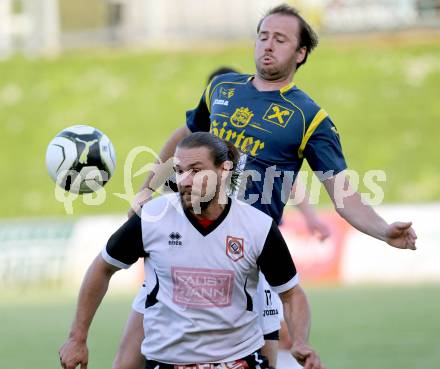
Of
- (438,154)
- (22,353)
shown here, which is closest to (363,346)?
(22,353)

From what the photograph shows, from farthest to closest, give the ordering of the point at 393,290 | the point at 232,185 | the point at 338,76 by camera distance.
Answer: the point at 338,76, the point at 393,290, the point at 232,185

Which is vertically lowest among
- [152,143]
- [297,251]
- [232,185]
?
[152,143]

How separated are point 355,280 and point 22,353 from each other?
7239 millimetres

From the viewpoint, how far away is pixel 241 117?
562 centimetres

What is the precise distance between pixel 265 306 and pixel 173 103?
20.2 meters

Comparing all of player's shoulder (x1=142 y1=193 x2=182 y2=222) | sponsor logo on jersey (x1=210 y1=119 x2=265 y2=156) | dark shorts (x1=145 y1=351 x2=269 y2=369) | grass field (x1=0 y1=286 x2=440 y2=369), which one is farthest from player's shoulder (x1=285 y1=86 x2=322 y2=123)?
grass field (x1=0 y1=286 x2=440 y2=369)

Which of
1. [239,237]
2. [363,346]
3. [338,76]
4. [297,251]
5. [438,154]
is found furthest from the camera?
[338,76]

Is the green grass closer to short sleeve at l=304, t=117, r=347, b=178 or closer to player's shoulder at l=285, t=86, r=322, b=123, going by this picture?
player's shoulder at l=285, t=86, r=322, b=123

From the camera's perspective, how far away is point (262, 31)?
5676mm

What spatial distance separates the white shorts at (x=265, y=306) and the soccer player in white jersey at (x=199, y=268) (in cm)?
44

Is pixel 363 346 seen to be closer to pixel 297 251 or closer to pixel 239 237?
pixel 239 237

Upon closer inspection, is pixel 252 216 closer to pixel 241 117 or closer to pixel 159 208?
pixel 159 208

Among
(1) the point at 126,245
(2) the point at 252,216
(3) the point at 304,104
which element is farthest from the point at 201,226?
(3) the point at 304,104

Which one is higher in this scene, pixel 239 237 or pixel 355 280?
pixel 239 237
